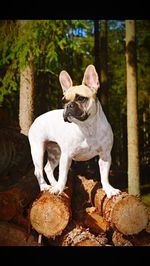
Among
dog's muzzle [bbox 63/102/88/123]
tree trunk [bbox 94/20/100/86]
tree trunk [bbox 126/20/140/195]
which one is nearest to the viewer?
dog's muzzle [bbox 63/102/88/123]

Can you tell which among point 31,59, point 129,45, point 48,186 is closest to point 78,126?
point 48,186

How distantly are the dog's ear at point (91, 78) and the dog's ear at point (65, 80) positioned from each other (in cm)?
12

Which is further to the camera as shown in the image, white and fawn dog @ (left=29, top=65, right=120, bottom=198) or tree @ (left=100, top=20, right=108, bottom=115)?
tree @ (left=100, top=20, right=108, bottom=115)

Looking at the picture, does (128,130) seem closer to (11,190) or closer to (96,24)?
(96,24)

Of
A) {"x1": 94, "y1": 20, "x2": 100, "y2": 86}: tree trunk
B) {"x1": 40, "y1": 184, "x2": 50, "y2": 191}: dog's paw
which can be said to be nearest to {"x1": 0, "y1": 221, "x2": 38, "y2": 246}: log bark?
{"x1": 40, "y1": 184, "x2": 50, "y2": 191}: dog's paw

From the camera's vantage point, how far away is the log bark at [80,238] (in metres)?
2.30

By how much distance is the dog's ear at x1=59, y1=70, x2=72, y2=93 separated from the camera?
2.58 meters

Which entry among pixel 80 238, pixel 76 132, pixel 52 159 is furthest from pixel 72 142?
pixel 80 238

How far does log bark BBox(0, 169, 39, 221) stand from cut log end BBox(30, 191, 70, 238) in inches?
8.2

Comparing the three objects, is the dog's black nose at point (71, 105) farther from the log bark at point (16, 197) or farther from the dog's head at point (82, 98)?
the log bark at point (16, 197)

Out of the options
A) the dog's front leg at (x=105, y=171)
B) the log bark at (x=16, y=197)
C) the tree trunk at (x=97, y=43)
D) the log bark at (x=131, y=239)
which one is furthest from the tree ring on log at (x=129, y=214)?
the tree trunk at (x=97, y=43)

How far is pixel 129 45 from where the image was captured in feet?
10.7

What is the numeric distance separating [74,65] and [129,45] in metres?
0.56

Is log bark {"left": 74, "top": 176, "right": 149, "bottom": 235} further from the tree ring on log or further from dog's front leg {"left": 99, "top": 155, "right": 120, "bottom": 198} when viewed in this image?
dog's front leg {"left": 99, "top": 155, "right": 120, "bottom": 198}
